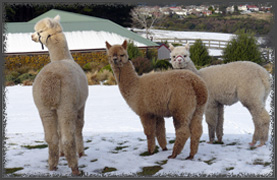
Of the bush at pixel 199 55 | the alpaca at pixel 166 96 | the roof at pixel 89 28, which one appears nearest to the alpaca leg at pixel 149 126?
the alpaca at pixel 166 96

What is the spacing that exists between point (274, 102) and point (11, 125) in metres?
7.05

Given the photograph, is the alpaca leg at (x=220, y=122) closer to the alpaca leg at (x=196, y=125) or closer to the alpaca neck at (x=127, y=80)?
the alpaca leg at (x=196, y=125)

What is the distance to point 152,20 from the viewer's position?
35.9 meters

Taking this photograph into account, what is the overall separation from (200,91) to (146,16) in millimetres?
28767

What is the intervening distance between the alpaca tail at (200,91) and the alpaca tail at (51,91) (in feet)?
7.32

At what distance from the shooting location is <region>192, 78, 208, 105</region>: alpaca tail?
6.01 metres

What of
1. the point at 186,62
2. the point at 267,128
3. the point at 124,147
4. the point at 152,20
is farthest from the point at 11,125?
the point at 152,20

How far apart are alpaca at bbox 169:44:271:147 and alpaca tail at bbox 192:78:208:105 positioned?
3.09 ft

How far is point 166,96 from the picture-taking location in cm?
599

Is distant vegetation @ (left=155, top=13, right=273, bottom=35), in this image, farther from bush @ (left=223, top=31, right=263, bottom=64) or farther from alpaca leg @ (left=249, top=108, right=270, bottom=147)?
alpaca leg @ (left=249, top=108, right=270, bottom=147)

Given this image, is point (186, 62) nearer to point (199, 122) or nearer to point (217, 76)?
point (217, 76)

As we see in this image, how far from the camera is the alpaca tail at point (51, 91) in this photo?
17.1 feet

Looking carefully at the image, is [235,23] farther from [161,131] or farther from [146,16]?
[161,131]

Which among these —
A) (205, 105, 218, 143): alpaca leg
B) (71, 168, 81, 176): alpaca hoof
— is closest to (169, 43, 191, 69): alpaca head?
(205, 105, 218, 143): alpaca leg
